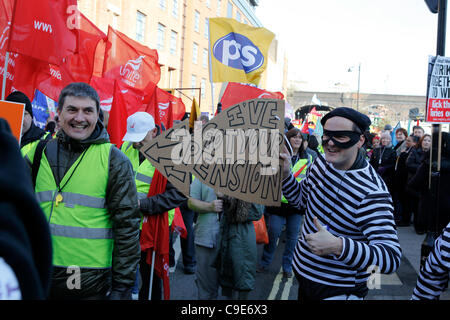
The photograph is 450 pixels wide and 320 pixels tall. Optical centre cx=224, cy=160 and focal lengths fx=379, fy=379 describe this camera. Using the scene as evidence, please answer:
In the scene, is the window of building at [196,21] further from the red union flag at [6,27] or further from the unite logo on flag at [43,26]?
the unite logo on flag at [43,26]

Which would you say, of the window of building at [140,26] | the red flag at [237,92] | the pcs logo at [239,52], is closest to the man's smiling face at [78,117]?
the red flag at [237,92]

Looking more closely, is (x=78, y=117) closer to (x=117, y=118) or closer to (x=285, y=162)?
(x=285, y=162)

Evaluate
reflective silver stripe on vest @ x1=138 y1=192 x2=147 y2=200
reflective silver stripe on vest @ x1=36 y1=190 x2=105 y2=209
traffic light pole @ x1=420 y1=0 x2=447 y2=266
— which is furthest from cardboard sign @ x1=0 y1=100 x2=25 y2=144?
traffic light pole @ x1=420 y1=0 x2=447 y2=266

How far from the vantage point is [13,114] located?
269cm

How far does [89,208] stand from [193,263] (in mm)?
3481

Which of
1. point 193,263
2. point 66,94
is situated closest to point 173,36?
point 193,263

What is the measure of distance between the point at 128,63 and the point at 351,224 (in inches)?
211

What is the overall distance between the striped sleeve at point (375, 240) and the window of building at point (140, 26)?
926 inches

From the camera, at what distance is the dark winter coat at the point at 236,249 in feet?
11.2

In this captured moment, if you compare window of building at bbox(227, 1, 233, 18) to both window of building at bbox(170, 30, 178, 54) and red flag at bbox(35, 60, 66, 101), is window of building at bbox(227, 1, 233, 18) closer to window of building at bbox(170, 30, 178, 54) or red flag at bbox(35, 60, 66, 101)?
window of building at bbox(170, 30, 178, 54)

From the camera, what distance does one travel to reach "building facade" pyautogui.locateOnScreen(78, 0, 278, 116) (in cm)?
2077

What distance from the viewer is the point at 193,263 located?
18.3 feet

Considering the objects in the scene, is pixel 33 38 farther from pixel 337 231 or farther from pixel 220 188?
pixel 337 231

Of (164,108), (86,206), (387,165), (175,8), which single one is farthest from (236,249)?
(175,8)
